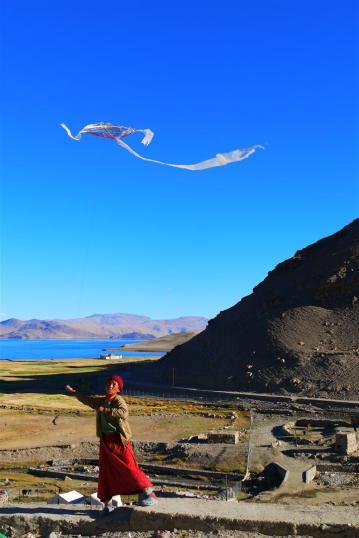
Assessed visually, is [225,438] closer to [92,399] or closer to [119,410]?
[92,399]

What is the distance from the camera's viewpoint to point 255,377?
61.9 meters

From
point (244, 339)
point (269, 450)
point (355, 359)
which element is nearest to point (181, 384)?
point (244, 339)

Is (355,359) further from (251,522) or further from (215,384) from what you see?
(251,522)

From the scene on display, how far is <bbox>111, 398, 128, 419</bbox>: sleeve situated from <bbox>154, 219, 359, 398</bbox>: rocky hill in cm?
4803

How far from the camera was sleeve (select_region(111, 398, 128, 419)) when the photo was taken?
946 cm

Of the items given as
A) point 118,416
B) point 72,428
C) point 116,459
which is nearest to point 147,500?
point 116,459

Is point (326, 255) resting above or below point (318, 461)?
above

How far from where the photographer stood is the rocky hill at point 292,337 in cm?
5978

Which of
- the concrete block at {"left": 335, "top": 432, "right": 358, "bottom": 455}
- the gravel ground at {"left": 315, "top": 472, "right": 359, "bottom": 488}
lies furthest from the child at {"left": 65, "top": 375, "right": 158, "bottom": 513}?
the concrete block at {"left": 335, "top": 432, "right": 358, "bottom": 455}

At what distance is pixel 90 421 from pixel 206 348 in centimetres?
3223

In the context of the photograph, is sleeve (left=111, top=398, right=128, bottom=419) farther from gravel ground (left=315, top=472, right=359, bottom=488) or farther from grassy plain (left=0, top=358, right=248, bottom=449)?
grassy plain (left=0, top=358, right=248, bottom=449)

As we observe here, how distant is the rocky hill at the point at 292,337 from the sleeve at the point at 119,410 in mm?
48028

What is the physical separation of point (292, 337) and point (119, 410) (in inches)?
2337

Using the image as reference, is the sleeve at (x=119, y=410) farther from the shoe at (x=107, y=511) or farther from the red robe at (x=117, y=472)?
the shoe at (x=107, y=511)
